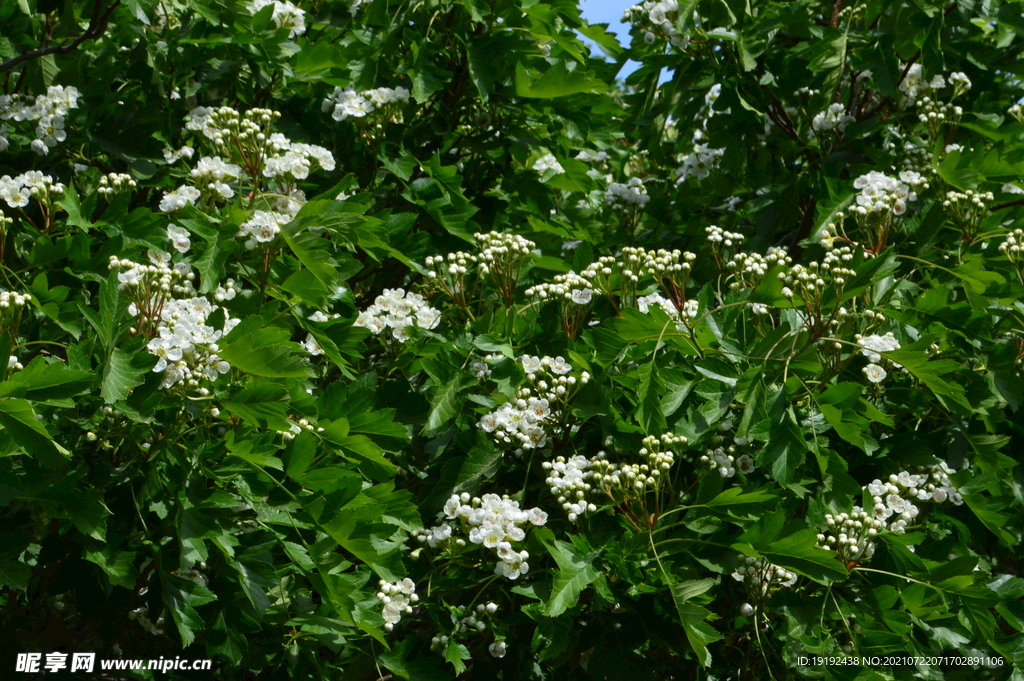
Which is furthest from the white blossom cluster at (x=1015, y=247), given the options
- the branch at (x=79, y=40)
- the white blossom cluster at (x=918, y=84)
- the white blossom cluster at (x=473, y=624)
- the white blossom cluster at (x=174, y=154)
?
the branch at (x=79, y=40)

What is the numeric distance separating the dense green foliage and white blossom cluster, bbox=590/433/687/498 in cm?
1

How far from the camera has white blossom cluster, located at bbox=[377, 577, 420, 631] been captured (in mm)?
2512

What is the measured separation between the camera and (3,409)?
81.1 inches

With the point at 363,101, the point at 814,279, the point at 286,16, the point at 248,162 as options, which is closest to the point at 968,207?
the point at 814,279

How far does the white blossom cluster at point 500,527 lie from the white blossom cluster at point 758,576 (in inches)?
20.7

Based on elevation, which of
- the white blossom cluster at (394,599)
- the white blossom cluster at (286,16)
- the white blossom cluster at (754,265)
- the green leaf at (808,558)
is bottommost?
the white blossom cluster at (394,599)

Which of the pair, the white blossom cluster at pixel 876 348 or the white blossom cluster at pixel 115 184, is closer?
the white blossom cluster at pixel 876 348

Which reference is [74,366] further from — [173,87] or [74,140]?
[173,87]

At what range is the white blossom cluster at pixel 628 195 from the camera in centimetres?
394

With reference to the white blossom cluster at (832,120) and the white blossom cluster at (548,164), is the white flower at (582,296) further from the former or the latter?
the white blossom cluster at (832,120)

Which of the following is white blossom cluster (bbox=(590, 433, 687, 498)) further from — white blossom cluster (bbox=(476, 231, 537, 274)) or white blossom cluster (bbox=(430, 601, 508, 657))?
white blossom cluster (bbox=(476, 231, 537, 274))

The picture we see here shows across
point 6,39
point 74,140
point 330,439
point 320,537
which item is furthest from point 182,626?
point 6,39

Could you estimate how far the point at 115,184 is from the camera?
2992 mm

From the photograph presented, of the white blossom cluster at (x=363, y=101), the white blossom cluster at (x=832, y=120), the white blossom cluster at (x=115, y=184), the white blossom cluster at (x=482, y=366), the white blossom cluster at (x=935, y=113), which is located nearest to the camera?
the white blossom cluster at (x=482, y=366)
